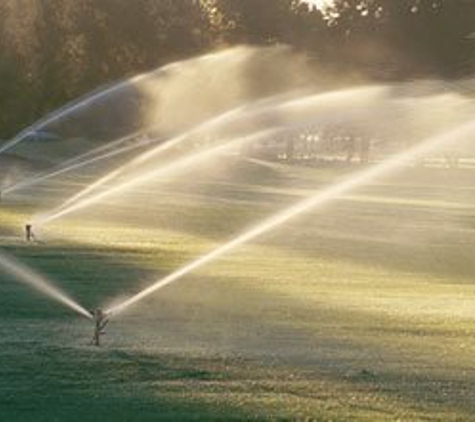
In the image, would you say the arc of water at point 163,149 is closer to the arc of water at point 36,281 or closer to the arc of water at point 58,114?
the arc of water at point 58,114

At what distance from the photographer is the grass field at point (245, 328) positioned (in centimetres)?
1079

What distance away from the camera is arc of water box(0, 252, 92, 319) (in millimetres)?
15939

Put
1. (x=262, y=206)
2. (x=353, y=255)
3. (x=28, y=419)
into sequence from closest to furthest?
(x=28, y=419)
(x=353, y=255)
(x=262, y=206)

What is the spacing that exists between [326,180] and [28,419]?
164 feet

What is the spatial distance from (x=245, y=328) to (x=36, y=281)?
4.48m

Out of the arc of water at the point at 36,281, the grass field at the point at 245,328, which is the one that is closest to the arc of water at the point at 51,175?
the grass field at the point at 245,328

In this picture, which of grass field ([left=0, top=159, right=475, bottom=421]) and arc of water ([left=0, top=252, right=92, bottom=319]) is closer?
grass field ([left=0, top=159, right=475, bottom=421])

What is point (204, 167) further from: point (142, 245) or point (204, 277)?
point (204, 277)

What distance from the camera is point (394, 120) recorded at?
241 feet

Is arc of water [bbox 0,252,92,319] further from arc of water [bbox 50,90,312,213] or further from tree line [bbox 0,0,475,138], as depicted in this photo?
tree line [bbox 0,0,475,138]

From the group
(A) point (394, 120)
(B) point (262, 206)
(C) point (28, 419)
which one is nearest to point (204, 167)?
(A) point (394, 120)

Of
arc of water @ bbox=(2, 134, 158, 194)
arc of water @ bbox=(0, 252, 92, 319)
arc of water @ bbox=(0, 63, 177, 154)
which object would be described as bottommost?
arc of water @ bbox=(2, 134, 158, 194)

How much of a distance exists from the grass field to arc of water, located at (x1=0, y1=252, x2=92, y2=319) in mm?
210

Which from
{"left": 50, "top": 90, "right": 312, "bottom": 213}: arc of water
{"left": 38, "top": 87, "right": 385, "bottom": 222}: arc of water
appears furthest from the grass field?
{"left": 50, "top": 90, "right": 312, "bottom": 213}: arc of water
